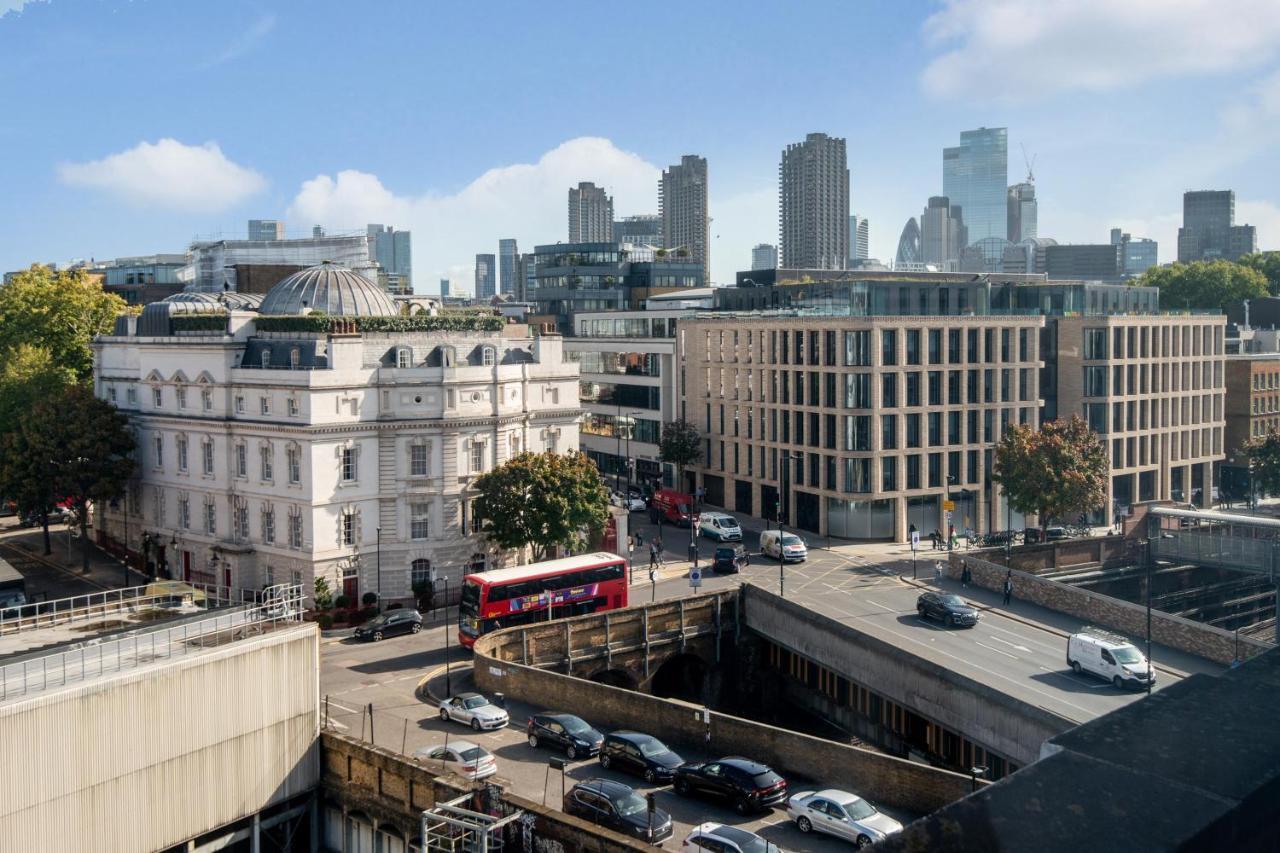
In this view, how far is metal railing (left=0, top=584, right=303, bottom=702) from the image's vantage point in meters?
33.5

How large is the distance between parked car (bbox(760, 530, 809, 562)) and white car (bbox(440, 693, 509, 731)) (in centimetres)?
2892

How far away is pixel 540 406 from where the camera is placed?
231ft

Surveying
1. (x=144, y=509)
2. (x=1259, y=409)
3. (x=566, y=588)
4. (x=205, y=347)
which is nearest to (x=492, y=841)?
(x=566, y=588)

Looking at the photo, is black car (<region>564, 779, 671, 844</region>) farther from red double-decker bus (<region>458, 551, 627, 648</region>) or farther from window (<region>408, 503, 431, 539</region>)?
window (<region>408, 503, 431, 539</region>)

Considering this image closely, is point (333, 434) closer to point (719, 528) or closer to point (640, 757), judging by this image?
point (719, 528)

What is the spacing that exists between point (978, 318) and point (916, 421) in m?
8.61

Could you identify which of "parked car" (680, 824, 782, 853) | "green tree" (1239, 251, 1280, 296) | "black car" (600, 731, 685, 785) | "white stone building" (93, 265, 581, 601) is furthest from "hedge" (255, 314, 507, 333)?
"green tree" (1239, 251, 1280, 296)

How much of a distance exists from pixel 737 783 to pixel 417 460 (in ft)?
109

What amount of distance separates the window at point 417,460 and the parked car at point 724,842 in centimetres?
3534

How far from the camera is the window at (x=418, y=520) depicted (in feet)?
209

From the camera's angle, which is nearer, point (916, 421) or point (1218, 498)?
point (916, 421)

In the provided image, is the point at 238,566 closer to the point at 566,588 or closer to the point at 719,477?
the point at 566,588

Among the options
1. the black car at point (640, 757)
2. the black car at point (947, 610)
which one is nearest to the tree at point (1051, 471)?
the black car at point (947, 610)

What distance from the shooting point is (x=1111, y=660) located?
45.8 meters
